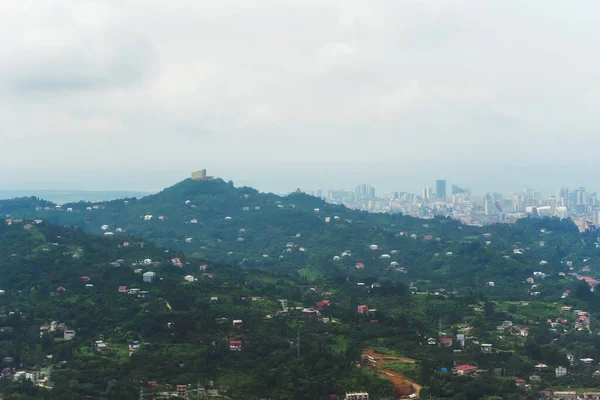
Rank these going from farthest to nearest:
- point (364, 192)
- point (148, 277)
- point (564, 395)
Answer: point (364, 192) → point (148, 277) → point (564, 395)

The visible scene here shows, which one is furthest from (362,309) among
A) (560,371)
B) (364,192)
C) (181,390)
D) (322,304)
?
(364,192)

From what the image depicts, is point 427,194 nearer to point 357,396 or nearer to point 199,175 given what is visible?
point 199,175

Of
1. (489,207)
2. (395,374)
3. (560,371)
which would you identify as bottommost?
(560,371)

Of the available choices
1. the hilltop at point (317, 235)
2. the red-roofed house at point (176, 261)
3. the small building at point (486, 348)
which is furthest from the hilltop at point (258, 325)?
the hilltop at point (317, 235)

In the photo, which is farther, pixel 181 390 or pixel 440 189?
pixel 440 189

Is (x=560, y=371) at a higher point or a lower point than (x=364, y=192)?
lower

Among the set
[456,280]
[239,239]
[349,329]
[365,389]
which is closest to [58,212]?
[239,239]
